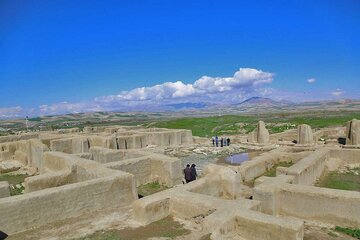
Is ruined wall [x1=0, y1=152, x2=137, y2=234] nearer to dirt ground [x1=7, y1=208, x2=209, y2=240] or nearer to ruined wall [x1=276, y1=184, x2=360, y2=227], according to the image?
dirt ground [x1=7, y1=208, x2=209, y2=240]

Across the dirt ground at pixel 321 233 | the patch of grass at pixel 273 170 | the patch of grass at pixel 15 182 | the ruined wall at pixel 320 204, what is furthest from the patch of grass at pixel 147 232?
the patch of grass at pixel 273 170

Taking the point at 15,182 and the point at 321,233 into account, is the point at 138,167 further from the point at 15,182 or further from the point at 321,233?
the point at 321,233

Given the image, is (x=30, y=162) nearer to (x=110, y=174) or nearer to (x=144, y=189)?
(x=144, y=189)

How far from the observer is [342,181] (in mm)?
13148

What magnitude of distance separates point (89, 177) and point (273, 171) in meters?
9.14

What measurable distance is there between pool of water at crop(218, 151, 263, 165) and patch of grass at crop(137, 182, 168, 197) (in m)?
6.97

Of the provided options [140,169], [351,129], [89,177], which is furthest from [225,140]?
[89,177]

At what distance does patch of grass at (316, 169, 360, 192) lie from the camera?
1233 centimetres

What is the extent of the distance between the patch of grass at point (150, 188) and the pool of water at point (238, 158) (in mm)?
6967

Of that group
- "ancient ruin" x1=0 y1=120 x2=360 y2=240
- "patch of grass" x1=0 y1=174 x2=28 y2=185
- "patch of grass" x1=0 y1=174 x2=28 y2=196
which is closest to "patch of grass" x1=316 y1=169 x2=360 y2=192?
"ancient ruin" x1=0 y1=120 x2=360 y2=240

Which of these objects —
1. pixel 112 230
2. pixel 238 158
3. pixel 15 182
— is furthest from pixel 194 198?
pixel 238 158

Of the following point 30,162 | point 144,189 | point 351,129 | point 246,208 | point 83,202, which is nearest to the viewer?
point 246,208

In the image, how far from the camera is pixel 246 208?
7.36 m

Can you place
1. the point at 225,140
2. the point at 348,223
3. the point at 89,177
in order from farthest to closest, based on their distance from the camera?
1. the point at 225,140
2. the point at 89,177
3. the point at 348,223
